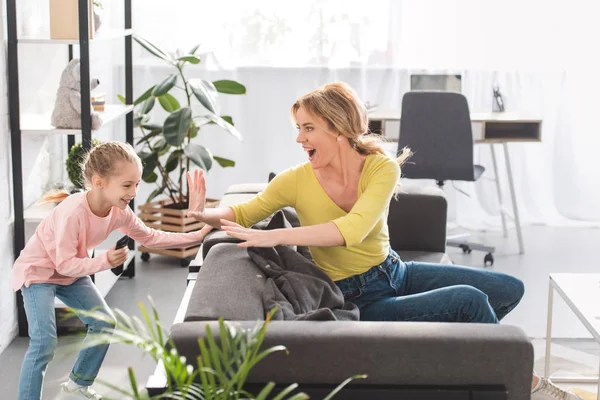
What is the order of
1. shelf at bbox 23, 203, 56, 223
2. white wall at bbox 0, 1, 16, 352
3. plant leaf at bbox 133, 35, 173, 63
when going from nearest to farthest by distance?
white wall at bbox 0, 1, 16, 352, shelf at bbox 23, 203, 56, 223, plant leaf at bbox 133, 35, 173, 63

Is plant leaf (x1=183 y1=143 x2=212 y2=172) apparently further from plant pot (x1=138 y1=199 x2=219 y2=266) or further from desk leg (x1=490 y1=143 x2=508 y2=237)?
desk leg (x1=490 y1=143 x2=508 y2=237)

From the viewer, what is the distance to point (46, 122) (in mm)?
3592

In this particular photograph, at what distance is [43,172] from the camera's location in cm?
382

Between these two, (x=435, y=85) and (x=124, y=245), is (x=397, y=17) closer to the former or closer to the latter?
(x=435, y=85)

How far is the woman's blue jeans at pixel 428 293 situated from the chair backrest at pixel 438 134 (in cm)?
196

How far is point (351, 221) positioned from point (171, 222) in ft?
7.71

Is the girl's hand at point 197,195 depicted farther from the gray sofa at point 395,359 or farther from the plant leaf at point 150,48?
the plant leaf at point 150,48

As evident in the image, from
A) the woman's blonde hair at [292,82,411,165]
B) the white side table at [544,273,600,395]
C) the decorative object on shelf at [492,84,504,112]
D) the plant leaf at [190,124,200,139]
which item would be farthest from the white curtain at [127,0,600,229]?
the woman's blonde hair at [292,82,411,165]

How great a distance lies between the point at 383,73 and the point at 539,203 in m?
1.30

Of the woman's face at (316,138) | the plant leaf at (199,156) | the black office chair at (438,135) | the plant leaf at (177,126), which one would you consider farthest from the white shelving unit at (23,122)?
the black office chair at (438,135)

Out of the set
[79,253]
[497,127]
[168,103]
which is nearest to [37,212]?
[79,253]

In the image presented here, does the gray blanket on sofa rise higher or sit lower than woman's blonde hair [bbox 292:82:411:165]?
lower

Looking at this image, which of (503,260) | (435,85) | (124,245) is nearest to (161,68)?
(435,85)

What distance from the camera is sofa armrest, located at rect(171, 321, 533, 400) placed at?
1842mm
